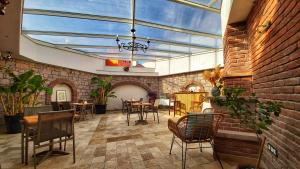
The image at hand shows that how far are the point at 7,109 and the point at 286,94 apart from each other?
6281mm

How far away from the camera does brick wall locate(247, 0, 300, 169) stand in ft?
4.78

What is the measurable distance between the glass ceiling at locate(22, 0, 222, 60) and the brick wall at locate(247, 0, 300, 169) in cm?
233

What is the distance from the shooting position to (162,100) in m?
9.48

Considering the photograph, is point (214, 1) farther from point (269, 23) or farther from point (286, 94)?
point (286, 94)

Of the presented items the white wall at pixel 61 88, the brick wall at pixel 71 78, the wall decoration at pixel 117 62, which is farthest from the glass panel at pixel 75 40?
the wall decoration at pixel 117 62

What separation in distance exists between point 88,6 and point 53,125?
3.24 meters

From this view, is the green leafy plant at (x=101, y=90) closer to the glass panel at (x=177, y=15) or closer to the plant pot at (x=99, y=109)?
the plant pot at (x=99, y=109)

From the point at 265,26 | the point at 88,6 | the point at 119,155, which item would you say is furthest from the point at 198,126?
the point at 88,6

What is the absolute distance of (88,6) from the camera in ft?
13.8

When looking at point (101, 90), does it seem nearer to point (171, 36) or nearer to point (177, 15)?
point (171, 36)

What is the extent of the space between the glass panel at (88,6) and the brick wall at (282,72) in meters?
3.23

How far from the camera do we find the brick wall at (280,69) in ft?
4.81

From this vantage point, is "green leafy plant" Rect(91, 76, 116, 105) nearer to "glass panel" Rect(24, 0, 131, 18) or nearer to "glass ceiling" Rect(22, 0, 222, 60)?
"glass ceiling" Rect(22, 0, 222, 60)

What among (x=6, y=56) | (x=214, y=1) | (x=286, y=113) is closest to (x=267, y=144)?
(x=286, y=113)
